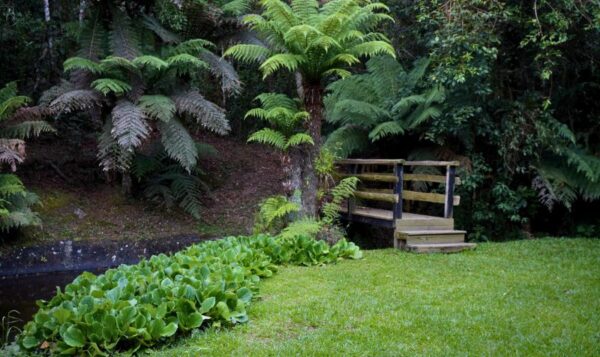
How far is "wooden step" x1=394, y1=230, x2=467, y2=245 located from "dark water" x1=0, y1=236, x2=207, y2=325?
332 centimetres

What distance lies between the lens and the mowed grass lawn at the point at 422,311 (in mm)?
3213

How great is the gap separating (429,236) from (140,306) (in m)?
4.12

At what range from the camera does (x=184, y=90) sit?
9.02 meters

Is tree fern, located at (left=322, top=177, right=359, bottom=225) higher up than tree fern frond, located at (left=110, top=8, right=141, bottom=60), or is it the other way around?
tree fern frond, located at (left=110, top=8, right=141, bottom=60)

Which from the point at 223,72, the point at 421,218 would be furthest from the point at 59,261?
the point at 421,218

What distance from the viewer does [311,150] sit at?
6.83 metres

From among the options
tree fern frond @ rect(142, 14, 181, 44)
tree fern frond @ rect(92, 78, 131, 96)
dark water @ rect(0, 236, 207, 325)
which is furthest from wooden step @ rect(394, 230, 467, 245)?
tree fern frond @ rect(142, 14, 181, 44)

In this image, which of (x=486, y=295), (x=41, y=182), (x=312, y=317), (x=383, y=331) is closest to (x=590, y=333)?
(x=486, y=295)

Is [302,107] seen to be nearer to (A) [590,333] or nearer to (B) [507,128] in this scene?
(B) [507,128]

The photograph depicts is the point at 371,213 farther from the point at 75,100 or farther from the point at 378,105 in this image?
the point at 75,100

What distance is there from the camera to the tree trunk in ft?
22.4

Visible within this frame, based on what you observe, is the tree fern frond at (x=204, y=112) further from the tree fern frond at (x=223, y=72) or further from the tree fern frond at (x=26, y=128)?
the tree fern frond at (x=26, y=128)

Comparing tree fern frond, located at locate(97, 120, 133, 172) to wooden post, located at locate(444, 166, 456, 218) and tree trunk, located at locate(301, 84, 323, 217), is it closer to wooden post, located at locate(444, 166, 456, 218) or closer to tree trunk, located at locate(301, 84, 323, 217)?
tree trunk, located at locate(301, 84, 323, 217)

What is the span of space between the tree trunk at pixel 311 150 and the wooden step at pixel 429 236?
Result: 1174 mm
